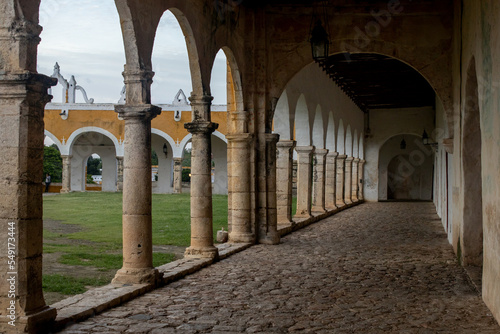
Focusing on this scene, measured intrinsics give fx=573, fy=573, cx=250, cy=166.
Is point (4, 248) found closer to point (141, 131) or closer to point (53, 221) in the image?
point (141, 131)

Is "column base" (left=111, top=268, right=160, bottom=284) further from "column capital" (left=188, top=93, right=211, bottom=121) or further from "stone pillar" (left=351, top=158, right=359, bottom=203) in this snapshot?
"stone pillar" (left=351, top=158, right=359, bottom=203)

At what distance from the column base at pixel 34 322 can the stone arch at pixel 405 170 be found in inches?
1057

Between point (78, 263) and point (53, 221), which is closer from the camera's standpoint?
point (78, 263)

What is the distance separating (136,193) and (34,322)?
2.31 meters

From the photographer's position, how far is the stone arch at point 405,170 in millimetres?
30250

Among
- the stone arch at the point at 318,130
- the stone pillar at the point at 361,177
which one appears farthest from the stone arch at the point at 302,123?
the stone pillar at the point at 361,177

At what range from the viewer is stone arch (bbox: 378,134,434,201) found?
30.2 meters

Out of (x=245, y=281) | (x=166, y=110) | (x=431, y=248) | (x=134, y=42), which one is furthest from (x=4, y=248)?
(x=166, y=110)

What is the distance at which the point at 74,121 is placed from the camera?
29078 millimetres

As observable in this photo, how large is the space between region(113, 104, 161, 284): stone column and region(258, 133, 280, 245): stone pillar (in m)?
4.49

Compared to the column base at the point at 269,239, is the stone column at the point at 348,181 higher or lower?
higher

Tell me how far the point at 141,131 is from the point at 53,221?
9.13 m

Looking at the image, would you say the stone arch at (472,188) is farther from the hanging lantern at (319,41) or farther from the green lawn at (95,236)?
the green lawn at (95,236)

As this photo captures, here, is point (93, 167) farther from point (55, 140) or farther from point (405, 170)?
point (405, 170)
